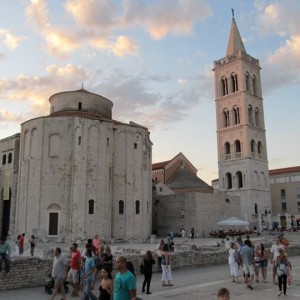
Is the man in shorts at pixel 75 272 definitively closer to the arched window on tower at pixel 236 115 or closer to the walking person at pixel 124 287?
the walking person at pixel 124 287

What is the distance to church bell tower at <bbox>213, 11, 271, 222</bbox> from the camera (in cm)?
5091

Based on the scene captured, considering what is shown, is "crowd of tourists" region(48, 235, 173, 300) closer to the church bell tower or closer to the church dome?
the church dome

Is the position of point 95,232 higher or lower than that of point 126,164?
lower

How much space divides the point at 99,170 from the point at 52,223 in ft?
21.9

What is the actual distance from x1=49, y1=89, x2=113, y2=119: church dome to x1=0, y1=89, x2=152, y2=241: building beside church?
2014 millimetres

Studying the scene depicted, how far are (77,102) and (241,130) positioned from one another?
2491cm

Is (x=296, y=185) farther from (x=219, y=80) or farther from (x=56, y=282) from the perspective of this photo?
(x=56, y=282)

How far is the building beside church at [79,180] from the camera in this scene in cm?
3388

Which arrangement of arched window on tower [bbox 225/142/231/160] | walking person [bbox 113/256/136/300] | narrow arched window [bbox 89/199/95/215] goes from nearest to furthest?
walking person [bbox 113/256/136/300]
narrow arched window [bbox 89/199/95/215]
arched window on tower [bbox 225/142/231/160]

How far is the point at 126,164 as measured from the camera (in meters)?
37.5

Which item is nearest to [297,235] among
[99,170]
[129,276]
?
[99,170]

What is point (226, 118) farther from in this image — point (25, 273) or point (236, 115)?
point (25, 273)

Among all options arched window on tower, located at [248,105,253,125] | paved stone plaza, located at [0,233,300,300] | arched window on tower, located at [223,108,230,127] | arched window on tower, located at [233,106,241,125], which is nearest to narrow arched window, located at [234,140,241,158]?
arched window on tower, located at [233,106,241,125]

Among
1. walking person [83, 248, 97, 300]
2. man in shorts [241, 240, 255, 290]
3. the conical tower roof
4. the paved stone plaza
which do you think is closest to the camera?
walking person [83, 248, 97, 300]
